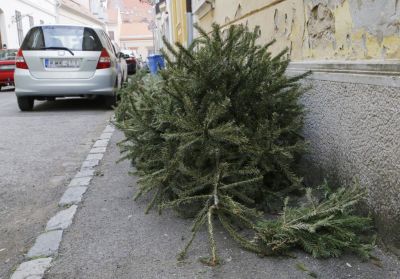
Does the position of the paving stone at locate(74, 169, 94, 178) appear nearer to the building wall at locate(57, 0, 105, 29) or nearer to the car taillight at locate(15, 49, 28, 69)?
the car taillight at locate(15, 49, 28, 69)

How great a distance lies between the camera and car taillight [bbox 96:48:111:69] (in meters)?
9.64

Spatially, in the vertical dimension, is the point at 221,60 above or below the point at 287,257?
above

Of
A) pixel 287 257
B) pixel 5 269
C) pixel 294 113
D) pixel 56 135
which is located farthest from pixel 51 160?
pixel 287 257

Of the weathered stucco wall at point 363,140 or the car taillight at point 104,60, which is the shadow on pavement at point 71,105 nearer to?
the car taillight at point 104,60

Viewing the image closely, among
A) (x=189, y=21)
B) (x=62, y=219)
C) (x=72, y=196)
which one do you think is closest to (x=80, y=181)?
(x=72, y=196)

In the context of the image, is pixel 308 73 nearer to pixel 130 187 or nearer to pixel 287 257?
pixel 287 257

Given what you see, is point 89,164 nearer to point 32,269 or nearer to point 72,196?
point 72,196

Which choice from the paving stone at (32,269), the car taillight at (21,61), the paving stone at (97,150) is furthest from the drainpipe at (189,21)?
the paving stone at (32,269)

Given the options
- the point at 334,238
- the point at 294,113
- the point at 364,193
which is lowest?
the point at 334,238

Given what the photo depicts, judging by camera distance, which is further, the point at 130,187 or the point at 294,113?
the point at 130,187

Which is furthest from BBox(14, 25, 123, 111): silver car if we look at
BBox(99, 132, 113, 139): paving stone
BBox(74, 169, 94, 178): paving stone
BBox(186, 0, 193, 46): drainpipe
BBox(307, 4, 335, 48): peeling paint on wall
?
BBox(307, 4, 335, 48): peeling paint on wall

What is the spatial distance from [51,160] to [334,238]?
12.9ft

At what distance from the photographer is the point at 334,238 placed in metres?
2.72

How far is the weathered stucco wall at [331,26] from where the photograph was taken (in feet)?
9.20
